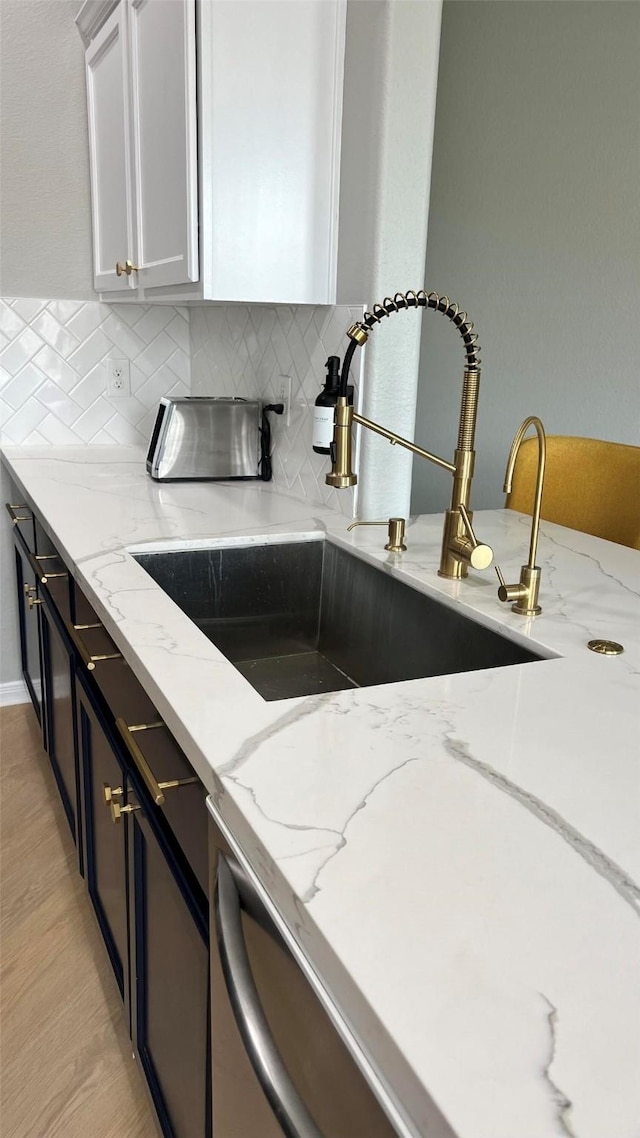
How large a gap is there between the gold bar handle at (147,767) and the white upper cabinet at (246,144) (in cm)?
92

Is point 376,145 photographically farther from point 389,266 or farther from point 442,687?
point 442,687

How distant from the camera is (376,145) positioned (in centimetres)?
158

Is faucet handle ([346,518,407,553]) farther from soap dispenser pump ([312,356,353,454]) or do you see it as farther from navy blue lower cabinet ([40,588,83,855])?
navy blue lower cabinet ([40,588,83,855])

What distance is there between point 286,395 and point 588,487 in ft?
2.61

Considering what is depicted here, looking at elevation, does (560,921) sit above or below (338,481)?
below

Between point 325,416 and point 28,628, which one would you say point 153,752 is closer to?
point 325,416

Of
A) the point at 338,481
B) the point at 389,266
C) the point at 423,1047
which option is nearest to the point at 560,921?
the point at 423,1047

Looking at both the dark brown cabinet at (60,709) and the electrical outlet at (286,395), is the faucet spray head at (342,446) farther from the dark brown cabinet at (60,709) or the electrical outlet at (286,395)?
the electrical outlet at (286,395)

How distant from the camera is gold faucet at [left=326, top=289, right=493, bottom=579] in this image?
1.26 meters

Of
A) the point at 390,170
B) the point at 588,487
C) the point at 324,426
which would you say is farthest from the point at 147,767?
the point at 588,487

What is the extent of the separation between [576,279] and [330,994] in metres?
2.69

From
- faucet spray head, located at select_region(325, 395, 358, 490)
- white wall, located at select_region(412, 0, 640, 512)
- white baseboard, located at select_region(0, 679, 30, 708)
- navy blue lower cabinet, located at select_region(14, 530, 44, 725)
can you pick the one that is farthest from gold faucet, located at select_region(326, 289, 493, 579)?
white baseboard, located at select_region(0, 679, 30, 708)

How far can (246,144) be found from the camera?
163 cm

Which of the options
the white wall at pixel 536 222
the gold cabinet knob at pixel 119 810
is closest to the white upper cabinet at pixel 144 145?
the gold cabinet knob at pixel 119 810
